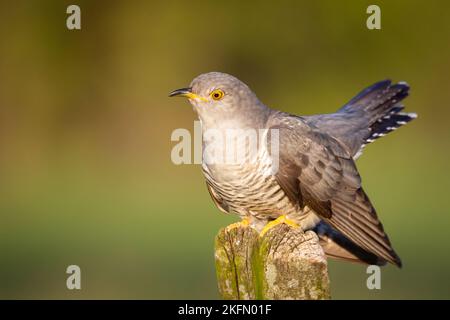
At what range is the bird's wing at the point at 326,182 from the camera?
151 inches

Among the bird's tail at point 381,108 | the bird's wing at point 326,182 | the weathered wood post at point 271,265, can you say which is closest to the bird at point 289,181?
the bird's wing at point 326,182

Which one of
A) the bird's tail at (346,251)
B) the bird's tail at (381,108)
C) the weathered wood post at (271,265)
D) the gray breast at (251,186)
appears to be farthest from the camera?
the bird's tail at (381,108)

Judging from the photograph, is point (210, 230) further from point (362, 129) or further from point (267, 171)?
point (267, 171)

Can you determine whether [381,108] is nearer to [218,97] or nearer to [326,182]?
A: [326,182]

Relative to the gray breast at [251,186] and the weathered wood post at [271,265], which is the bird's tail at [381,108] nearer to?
the gray breast at [251,186]

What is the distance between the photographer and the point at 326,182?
4.10 metres

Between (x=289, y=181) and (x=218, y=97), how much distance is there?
557 millimetres

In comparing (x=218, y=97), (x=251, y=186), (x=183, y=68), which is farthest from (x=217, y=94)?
(x=183, y=68)

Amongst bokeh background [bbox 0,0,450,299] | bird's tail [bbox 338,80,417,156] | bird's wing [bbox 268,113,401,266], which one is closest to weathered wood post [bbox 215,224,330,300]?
bird's wing [bbox 268,113,401,266]

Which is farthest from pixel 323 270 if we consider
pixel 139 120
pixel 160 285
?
pixel 139 120

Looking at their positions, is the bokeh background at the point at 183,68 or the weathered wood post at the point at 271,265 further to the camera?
the bokeh background at the point at 183,68

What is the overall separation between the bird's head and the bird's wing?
0.68 ft

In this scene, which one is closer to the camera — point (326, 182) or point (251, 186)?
point (251, 186)

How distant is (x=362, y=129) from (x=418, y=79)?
6.41m
